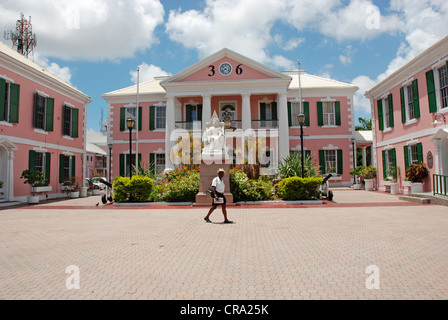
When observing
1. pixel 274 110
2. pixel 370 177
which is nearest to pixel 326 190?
pixel 370 177

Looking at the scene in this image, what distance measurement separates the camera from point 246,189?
13.4 metres

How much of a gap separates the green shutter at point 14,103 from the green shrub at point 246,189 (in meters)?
11.2

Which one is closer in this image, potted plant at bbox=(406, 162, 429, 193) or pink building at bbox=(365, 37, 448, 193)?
pink building at bbox=(365, 37, 448, 193)

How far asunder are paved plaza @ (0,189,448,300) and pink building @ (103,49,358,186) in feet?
50.8

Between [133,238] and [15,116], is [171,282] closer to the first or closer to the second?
[133,238]

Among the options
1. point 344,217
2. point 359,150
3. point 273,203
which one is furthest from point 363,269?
point 359,150

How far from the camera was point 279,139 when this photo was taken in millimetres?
23062

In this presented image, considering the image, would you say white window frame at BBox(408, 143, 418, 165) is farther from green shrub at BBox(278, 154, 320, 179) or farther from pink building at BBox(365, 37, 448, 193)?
green shrub at BBox(278, 154, 320, 179)

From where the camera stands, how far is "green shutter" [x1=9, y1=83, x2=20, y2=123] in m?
15.6

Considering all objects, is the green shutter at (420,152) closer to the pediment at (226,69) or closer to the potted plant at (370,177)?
the potted plant at (370,177)

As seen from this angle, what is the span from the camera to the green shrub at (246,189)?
13.3 m

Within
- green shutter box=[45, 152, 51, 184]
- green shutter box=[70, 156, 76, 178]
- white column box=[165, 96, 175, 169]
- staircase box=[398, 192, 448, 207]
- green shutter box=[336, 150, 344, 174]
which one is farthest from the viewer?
green shutter box=[336, 150, 344, 174]

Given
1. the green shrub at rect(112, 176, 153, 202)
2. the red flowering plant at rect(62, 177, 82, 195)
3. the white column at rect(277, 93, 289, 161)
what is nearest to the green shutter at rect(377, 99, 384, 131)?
the white column at rect(277, 93, 289, 161)

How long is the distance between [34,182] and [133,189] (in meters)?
6.31
